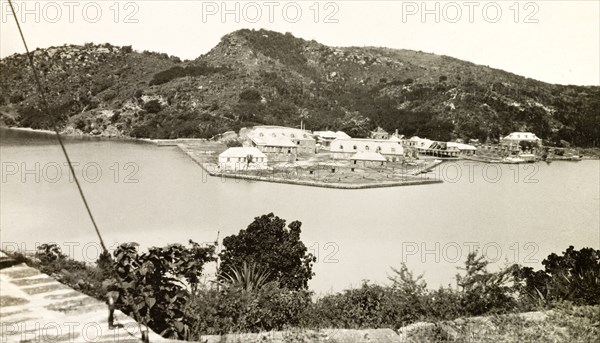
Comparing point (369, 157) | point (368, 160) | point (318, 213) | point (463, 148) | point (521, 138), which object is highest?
point (521, 138)

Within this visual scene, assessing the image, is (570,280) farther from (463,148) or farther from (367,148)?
(463,148)

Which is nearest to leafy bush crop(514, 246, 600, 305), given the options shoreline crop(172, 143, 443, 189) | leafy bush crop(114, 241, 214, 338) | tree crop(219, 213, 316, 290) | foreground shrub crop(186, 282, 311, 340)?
foreground shrub crop(186, 282, 311, 340)

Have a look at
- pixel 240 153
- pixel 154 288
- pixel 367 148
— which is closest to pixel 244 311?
pixel 154 288

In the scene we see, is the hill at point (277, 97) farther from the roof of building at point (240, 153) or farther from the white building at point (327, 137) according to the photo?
Result: the roof of building at point (240, 153)

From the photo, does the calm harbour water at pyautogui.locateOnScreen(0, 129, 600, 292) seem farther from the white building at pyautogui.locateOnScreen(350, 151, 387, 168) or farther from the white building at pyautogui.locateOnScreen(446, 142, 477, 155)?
the white building at pyautogui.locateOnScreen(446, 142, 477, 155)

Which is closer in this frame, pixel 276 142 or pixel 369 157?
pixel 369 157
